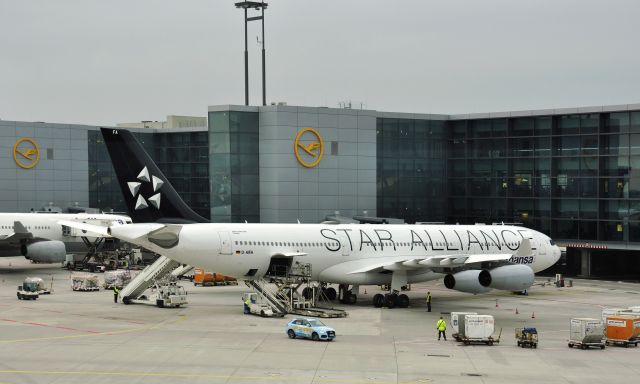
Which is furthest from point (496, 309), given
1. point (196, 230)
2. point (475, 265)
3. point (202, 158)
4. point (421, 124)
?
point (202, 158)

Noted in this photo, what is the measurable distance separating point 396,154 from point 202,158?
82.8 feet

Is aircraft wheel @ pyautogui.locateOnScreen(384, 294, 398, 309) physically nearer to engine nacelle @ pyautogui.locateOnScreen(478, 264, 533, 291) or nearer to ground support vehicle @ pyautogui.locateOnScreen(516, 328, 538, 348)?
engine nacelle @ pyautogui.locateOnScreen(478, 264, 533, 291)

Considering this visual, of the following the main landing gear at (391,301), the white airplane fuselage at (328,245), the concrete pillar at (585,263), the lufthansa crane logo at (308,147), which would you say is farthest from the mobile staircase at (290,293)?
the concrete pillar at (585,263)

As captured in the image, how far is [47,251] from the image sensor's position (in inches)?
2913

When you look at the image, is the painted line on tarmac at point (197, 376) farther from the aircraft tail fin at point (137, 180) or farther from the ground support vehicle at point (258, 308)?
the aircraft tail fin at point (137, 180)

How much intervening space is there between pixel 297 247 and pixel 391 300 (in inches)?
265

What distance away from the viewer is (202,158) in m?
100

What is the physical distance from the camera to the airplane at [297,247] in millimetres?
51031

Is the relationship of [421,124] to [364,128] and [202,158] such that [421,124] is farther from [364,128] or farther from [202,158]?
[202,158]

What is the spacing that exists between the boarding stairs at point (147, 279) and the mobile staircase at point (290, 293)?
5.93m

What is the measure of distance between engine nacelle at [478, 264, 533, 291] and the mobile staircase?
8.30 metres

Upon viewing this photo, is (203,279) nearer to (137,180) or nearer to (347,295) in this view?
(347,295)

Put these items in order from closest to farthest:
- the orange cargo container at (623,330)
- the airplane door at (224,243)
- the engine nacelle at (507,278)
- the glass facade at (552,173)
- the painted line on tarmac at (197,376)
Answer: the painted line on tarmac at (197,376) → the orange cargo container at (623,330) → the airplane door at (224,243) → the engine nacelle at (507,278) → the glass facade at (552,173)

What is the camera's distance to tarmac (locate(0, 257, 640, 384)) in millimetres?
33750
